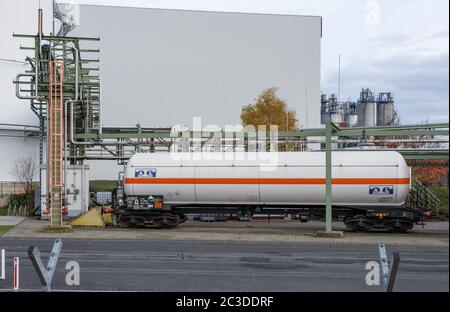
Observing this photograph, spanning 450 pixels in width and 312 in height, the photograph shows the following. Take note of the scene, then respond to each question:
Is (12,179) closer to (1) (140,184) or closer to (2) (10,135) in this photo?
(2) (10,135)

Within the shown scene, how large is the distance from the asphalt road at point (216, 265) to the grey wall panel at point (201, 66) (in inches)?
1160

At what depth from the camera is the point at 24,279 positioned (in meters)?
11.7

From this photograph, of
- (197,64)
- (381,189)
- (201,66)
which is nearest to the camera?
(381,189)

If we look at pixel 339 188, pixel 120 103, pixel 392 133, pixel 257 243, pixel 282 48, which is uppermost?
pixel 282 48

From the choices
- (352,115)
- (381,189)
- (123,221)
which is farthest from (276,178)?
(352,115)

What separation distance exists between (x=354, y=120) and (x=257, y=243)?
29861 mm

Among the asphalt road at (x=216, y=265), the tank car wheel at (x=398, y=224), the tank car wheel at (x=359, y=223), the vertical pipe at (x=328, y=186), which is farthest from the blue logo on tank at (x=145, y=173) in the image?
the tank car wheel at (x=398, y=224)

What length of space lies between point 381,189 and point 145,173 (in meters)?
9.76

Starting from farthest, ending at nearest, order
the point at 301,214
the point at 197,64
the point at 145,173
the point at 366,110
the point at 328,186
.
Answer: the point at 197,64, the point at 366,110, the point at 145,173, the point at 301,214, the point at 328,186

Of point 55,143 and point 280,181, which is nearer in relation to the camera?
point 280,181

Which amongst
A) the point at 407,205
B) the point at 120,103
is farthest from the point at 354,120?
the point at 407,205

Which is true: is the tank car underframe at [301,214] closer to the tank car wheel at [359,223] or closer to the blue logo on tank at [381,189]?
the tank car wheel at [359,223]

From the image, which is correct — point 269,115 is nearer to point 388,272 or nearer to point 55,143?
point 55,143

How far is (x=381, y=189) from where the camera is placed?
78.7 ft
